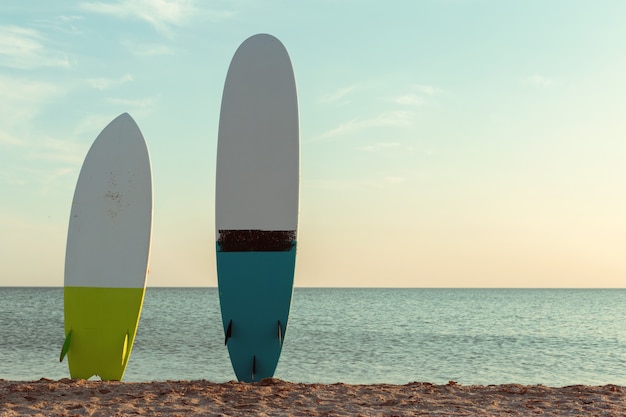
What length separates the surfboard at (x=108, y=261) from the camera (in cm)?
609

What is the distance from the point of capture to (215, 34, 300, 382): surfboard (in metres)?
5.86

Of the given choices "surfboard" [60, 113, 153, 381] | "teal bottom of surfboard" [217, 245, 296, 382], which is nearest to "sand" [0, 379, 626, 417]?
"teal bottom of surfboard" [217, 245, 296, 382]

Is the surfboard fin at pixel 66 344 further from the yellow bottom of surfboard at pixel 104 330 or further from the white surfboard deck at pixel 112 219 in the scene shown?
the white surfboard deck at pixel 112 219

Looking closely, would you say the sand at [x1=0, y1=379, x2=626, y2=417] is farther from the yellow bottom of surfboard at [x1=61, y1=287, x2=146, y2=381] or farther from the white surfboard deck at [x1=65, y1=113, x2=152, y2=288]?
the white surfboard deck at [x1=65, y1=113, x2=152, y2=288]

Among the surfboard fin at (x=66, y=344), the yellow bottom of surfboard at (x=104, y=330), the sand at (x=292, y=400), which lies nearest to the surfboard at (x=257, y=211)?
the sand at (x=292, y=400)

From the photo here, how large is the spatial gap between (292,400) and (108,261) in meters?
2.42

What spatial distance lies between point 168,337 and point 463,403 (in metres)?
11.4

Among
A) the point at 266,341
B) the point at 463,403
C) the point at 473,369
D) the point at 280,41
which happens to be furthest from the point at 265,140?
the point at 473,369

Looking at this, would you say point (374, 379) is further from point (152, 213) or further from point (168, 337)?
point (168, 337)

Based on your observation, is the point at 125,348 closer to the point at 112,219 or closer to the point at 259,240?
the point at 112,219

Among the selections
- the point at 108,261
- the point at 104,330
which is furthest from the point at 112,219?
the point at 104,330

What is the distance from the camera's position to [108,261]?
20.1ft

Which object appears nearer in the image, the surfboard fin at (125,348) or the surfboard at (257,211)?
the surfboard at (257,211)

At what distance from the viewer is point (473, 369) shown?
10227mm
